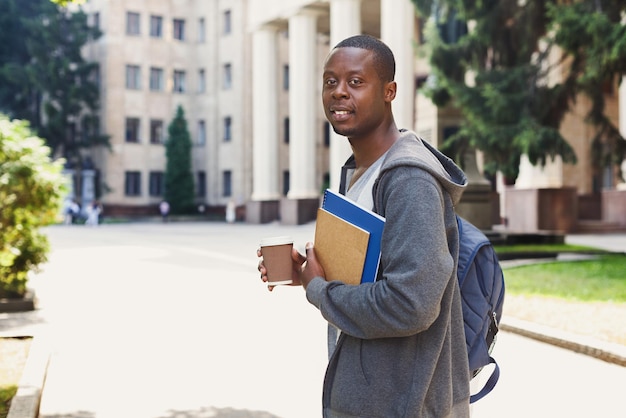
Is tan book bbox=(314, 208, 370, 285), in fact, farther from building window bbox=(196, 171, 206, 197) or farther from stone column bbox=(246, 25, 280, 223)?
building window bbox=(196, 171, 206, 197)

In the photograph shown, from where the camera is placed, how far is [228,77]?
202ft

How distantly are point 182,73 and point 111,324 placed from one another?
5558 cm

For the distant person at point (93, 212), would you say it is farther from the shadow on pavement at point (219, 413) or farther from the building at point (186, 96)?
the shadow on pavement at point (219, 413)

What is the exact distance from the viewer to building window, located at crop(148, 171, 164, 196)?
62.7 meters

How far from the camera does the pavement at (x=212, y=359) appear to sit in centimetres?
612

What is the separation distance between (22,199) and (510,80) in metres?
13.9

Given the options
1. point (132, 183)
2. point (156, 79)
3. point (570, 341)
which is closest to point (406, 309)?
point (570, 341)

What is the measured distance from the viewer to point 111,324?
10.2 metres

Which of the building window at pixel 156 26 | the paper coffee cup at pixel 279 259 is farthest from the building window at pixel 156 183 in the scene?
the paper coffee cup at pixel 279 259

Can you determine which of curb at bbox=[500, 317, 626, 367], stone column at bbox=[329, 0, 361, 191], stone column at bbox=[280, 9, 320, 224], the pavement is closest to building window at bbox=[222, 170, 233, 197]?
→ stone column at bbox=[280, 9, 320, 224]

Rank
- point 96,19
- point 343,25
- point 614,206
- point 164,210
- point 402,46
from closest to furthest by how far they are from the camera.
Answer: point 614,206
point 402,46
point 343,25
point 164,210
point 96,19

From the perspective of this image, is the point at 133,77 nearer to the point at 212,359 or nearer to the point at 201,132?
the point at 201,132

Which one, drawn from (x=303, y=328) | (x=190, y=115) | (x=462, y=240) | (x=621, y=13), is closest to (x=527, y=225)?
(x=621, y=13)

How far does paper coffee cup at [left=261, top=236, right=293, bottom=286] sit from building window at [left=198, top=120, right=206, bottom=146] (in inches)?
2424
